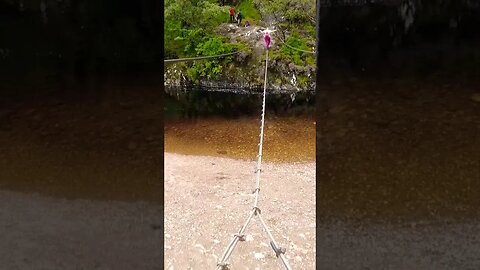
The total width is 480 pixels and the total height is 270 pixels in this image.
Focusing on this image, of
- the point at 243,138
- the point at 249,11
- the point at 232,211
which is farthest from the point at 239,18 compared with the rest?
the point at 232,211

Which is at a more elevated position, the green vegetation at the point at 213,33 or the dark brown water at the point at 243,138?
the green vegetation at the point at 213,33

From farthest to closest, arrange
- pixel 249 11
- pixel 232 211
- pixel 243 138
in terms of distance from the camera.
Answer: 1. pixel 249 11
2. pixel 243 138
3. pixel 232 211

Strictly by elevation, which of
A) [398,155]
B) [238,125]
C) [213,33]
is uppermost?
[213,33]

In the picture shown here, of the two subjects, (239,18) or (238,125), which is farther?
(239,18)

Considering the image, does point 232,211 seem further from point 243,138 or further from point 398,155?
point 243,138

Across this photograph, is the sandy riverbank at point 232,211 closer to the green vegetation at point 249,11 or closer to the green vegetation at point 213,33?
the green vegetation at point 213,33

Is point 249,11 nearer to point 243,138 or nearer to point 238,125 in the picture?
point 238,125

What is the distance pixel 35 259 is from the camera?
1.91 meters

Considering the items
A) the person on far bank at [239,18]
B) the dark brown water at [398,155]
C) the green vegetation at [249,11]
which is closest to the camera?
the dark brown water at [398,155]

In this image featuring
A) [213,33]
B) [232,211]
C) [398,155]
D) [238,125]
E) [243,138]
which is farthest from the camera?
[213,33]

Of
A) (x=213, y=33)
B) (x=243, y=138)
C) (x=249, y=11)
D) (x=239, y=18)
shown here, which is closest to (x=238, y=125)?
(x=243, y=138)

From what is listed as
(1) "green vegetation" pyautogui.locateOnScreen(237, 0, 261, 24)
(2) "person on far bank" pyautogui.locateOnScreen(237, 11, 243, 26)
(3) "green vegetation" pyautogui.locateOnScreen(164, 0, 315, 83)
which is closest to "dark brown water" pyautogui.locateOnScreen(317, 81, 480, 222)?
(3) "green vegetation" pyautogui.locateOnScreen(164, 0, 315, 83)

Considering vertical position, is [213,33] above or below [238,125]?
above

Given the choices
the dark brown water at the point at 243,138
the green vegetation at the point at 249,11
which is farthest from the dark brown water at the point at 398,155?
the green vegetation at the point at 249,11
